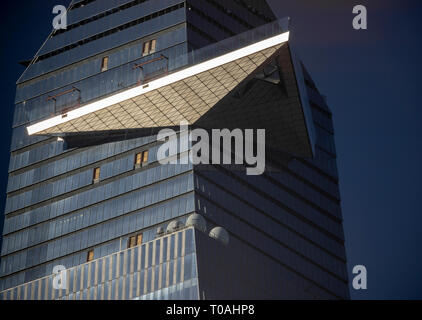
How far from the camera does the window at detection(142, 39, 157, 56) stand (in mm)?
147250

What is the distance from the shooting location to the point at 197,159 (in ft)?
454

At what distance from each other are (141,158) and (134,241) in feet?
35.5

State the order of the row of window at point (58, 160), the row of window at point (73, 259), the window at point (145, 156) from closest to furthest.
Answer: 1. the row of window at point (73, 259)
2. the window at point (145, 156)
3. the row of window at point (58, 160)

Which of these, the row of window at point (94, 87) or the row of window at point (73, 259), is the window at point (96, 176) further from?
the row of window at point (73, 259)

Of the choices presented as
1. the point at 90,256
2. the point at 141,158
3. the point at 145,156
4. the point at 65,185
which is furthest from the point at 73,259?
the point at 145,156

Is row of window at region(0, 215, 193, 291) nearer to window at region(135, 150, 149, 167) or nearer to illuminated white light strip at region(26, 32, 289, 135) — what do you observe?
window at region(135, 150, 149, 167)

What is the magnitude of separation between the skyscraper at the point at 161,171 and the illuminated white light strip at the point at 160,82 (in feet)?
0.53

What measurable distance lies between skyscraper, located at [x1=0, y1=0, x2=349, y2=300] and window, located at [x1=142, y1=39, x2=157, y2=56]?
18cm

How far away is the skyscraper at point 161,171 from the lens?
128750 mm

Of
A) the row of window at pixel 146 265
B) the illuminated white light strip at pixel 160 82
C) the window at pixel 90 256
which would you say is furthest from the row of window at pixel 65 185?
the row of window at pixel 146 265

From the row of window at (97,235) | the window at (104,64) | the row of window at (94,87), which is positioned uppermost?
the window at (104,64)

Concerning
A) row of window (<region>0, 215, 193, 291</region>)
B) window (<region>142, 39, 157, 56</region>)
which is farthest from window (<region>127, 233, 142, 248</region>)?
window (<region>142, 39, 157, 56</region>)

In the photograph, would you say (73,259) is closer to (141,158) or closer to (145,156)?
(141,158)

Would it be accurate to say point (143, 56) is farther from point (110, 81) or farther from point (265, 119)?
point (265, 119)
